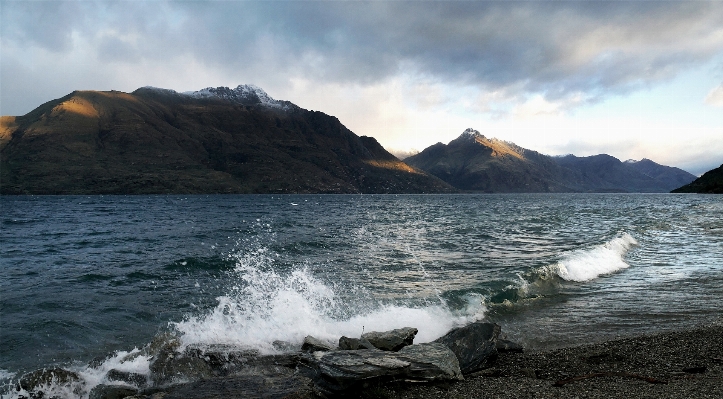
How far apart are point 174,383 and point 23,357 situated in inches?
207

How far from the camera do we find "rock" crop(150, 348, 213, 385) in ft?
34.1

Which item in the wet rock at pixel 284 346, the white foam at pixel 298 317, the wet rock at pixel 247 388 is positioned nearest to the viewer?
the wet rock at pixel 247 388

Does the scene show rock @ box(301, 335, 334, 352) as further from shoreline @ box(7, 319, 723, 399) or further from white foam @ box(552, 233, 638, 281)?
white foam @ box(552, 233, 638, 281)

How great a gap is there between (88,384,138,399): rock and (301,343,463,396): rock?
4186 mm

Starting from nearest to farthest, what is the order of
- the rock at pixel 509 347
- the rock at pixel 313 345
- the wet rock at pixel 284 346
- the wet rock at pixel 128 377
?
1. the wet rock at pixel 128 377
2. the rock at pixel 509 347
3. the rock at pixel 313 345
4. the wet rock at pixel 284 346

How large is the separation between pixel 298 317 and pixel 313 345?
9.72ft

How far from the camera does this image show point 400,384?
9.02 metres

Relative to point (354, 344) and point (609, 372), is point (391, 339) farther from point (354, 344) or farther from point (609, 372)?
point (609, 372)

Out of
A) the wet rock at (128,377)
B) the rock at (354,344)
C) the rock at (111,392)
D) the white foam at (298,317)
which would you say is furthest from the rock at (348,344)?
the rock at (111,392)

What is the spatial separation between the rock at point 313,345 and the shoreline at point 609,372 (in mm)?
3664

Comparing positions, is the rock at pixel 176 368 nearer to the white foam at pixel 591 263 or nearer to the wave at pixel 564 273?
the wave at pixel 564 273

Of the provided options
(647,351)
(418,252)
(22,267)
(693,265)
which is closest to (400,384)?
(647,351)

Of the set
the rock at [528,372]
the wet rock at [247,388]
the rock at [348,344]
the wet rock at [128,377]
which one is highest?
the wet rock at [247,388]

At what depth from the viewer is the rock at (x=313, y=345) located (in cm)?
1207
